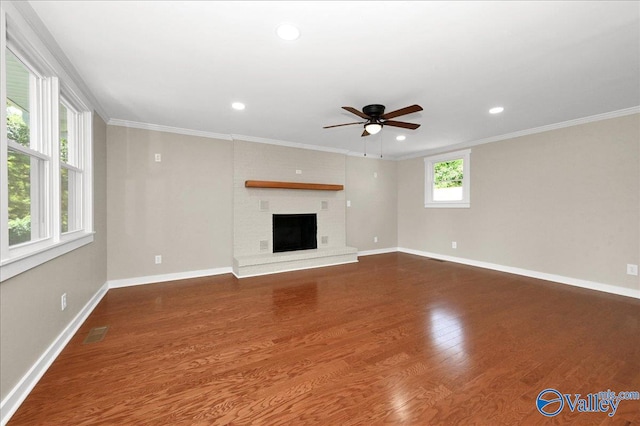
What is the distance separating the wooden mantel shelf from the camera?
4586mm

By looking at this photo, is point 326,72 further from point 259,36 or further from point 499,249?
point 499,249

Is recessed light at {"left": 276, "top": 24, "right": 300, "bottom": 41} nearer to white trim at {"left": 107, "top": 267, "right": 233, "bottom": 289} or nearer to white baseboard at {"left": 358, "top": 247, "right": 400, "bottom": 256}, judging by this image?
white trim at {"left": 107, "top": 267, "right": 233, "bottom": 289}

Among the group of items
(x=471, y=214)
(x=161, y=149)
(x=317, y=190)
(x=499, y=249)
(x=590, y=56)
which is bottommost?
(x=499, y=249)

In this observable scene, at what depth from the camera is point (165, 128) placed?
13.4ft

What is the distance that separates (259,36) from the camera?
6.46ft

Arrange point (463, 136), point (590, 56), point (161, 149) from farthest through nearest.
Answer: point (463, 136)
point (161, 149)
point (590, 56)

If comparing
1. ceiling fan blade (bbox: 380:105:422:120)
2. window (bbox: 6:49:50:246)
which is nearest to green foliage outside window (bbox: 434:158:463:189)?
ceiling fan blade (bbox: 380:105:422:120)

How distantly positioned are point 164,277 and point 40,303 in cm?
226

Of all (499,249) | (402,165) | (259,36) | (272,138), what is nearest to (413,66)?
(259,36)

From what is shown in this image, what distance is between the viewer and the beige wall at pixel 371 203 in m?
6.12

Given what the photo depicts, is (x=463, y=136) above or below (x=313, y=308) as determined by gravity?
above

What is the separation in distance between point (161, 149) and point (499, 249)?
235 inches

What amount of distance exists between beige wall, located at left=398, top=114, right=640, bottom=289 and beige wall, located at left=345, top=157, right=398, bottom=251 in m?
1.43

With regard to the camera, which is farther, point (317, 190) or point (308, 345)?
point (317, 190)
